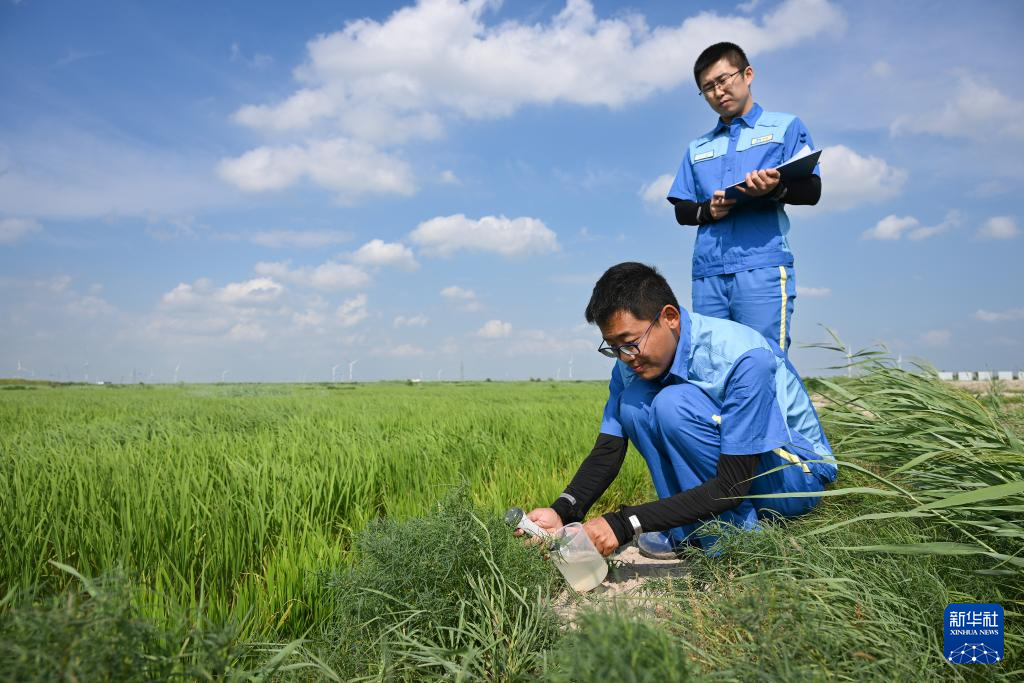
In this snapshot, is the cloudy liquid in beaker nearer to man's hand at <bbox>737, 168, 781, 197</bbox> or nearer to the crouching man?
the crouching man

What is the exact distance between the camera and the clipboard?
9.08 ft

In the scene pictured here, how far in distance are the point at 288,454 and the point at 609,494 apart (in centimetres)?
180

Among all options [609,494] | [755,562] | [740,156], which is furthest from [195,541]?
[740,156]

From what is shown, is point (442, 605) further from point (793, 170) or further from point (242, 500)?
point (793, 170)

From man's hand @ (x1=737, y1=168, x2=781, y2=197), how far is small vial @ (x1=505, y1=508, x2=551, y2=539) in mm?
1905

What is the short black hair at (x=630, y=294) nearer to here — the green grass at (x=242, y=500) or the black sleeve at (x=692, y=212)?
the green grass at (x=242, y=500)

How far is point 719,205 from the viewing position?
3.05 m

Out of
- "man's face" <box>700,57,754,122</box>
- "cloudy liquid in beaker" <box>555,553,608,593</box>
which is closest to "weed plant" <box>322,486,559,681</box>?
"cloudy liquid in beaker" <box>555,553,608,593</box>

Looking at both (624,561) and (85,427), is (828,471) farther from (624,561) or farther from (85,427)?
(85,427)

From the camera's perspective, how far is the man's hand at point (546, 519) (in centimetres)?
205

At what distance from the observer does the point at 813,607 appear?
1459 millimetres

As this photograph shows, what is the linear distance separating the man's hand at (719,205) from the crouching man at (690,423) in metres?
0.87

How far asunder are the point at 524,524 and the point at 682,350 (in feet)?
2.94

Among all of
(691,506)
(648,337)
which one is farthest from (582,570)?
(648,337)
